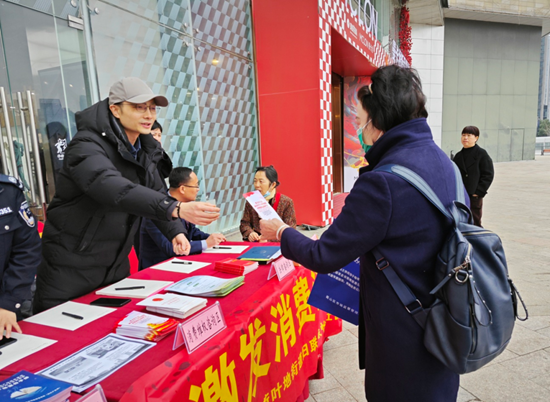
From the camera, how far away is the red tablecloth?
3.11 ft

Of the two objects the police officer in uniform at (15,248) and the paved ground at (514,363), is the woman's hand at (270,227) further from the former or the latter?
the police officer in uniform at (15,248)

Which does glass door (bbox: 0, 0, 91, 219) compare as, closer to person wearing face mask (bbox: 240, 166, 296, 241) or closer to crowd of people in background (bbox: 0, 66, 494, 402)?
crowd of people in background (bbox: 0, 66, 494, 402)

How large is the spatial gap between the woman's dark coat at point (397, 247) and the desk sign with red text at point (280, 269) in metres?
0.58

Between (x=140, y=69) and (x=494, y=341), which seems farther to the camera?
(x=140, y=69)

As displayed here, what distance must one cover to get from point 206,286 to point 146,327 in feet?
1.28

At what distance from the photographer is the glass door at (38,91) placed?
2.54 meters

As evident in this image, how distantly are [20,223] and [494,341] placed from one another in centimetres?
160

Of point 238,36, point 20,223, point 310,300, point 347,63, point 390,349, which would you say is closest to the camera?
point 390,349

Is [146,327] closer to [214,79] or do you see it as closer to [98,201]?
[98,201]

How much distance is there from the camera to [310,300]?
1.42m

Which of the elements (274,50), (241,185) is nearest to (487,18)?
(274,50)

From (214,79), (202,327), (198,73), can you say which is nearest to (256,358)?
(202,327)

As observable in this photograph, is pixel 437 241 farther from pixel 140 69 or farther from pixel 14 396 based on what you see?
pixel 140 69

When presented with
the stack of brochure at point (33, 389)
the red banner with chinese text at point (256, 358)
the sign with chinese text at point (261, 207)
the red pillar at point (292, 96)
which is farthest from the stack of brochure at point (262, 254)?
the red pillar at point (292, 96)
